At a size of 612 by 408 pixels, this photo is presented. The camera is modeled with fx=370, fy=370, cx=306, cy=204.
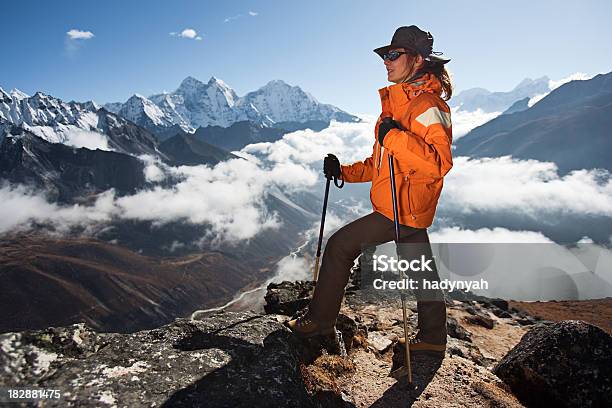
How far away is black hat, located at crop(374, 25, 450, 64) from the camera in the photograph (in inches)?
237

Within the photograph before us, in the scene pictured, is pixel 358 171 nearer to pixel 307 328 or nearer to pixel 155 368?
pixel 307 328

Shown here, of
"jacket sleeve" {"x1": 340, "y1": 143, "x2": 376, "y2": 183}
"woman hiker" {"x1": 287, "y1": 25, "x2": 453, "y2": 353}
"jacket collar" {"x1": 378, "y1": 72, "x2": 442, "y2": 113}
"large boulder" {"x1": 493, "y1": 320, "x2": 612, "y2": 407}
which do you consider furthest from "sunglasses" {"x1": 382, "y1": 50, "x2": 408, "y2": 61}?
"large boulder" {"x1": 493, "y1": 320, "x2": 612, "y2": 407}

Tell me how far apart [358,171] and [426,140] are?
218 cm

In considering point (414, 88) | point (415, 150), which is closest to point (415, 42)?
point (414, 88)

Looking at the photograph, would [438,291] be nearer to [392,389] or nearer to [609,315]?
[392,389]

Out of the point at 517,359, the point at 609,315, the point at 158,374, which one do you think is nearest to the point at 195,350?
the point at 158,374

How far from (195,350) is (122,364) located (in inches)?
42.3

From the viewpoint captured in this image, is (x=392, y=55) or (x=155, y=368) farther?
(x=392, y=55)

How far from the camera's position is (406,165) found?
584 cm

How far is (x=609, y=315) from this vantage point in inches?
1526

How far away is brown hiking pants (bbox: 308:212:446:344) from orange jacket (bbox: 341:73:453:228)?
269mm

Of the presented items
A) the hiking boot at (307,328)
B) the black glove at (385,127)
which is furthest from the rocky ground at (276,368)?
the black glove at (385,127)

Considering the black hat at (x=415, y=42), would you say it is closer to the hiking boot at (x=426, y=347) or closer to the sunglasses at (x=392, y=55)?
the sunglasses at (x=392, y=55)

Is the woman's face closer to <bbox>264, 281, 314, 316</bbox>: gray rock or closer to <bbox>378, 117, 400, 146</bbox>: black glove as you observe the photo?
<bbox>378, 117, 400, 146</bbox>: black glove
